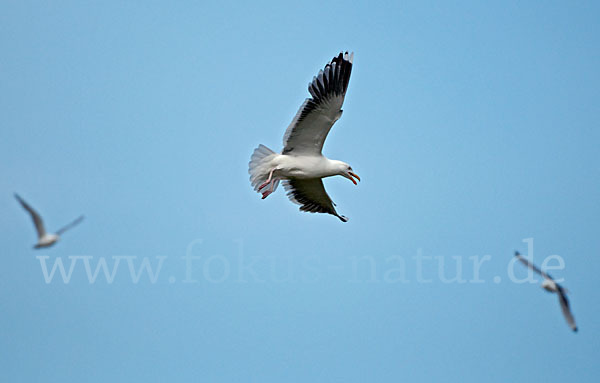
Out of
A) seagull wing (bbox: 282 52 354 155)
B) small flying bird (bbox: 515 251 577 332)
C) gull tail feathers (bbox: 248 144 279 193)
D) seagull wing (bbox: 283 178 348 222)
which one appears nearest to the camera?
small flying bird (bbox: 515 251 577 332)

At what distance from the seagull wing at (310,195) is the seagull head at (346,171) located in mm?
485

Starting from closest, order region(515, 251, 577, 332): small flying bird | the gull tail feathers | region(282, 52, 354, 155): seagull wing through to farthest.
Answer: region(515, 251, 577, 332): small flying bird
region(282, 52, 354, 155): seagull wing
the gull tail feathers

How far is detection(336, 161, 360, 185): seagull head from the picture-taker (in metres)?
10.8

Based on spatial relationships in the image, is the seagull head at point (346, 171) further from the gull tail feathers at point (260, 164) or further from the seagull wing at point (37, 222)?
the seagull wing at point (37, 222)

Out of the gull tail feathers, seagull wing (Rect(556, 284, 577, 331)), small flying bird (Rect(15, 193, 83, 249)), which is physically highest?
the gull tail feathers

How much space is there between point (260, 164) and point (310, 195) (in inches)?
58.4

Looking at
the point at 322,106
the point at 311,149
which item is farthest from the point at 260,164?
the point at 322,106

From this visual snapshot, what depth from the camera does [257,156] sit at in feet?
34.2

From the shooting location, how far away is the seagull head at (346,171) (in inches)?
424

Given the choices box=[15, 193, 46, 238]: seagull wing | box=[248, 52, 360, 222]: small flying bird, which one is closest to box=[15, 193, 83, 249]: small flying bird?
box=[15, 193, 46, 238]: seagull wing

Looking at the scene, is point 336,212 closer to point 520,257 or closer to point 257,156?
point 257,156

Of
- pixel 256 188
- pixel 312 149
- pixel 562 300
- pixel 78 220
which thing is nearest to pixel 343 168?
pixel 312 149

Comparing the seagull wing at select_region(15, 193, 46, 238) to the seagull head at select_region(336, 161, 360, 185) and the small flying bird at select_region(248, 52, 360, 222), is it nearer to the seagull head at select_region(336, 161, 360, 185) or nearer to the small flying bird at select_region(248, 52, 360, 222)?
the small flying bird at select_region(248, 52, 360, 222)

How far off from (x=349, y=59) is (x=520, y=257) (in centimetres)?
450
